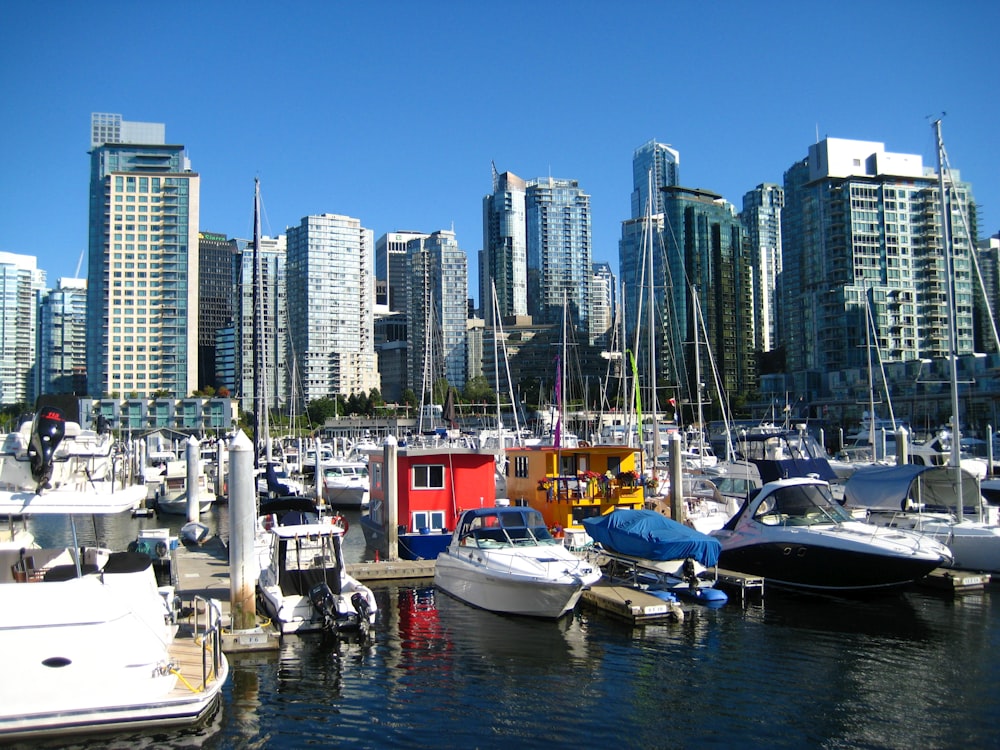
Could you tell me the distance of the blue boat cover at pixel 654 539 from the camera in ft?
71.8

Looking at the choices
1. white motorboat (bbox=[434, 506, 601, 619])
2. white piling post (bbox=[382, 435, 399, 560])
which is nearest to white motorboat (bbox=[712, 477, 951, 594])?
white motorboat (bbox=[434, 506, 601, 619])

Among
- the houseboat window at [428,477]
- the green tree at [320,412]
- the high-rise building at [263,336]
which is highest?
the high-rise building at [263,336]

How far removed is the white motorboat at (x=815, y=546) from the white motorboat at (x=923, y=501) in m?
3.44

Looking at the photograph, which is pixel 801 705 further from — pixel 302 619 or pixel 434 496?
pixel 434 496

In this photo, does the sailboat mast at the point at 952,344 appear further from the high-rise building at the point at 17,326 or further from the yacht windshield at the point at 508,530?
the high-rise building at the point at 17,326

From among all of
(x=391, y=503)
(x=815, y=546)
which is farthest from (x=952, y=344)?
(x=391, y=503)

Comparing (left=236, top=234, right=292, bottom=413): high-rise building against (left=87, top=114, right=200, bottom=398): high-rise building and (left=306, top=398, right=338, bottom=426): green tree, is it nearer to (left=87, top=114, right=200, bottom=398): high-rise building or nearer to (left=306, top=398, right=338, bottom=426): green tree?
(left=306, top=398, right=338, bottom=426): green tree

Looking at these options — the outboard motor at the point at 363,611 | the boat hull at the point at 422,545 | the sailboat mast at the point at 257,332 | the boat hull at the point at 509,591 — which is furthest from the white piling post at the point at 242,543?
the sailboat mast at the point at 257,332

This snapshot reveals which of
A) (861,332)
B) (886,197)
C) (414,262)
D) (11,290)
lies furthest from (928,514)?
(11,290)

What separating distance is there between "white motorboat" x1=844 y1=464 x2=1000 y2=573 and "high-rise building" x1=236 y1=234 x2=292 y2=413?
26.8 m

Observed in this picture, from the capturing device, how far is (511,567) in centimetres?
2009

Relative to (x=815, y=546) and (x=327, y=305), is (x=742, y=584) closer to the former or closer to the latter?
(x=815, y=546)

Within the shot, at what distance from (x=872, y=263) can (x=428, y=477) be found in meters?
106

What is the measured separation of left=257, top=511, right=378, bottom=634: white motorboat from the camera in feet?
61.0
